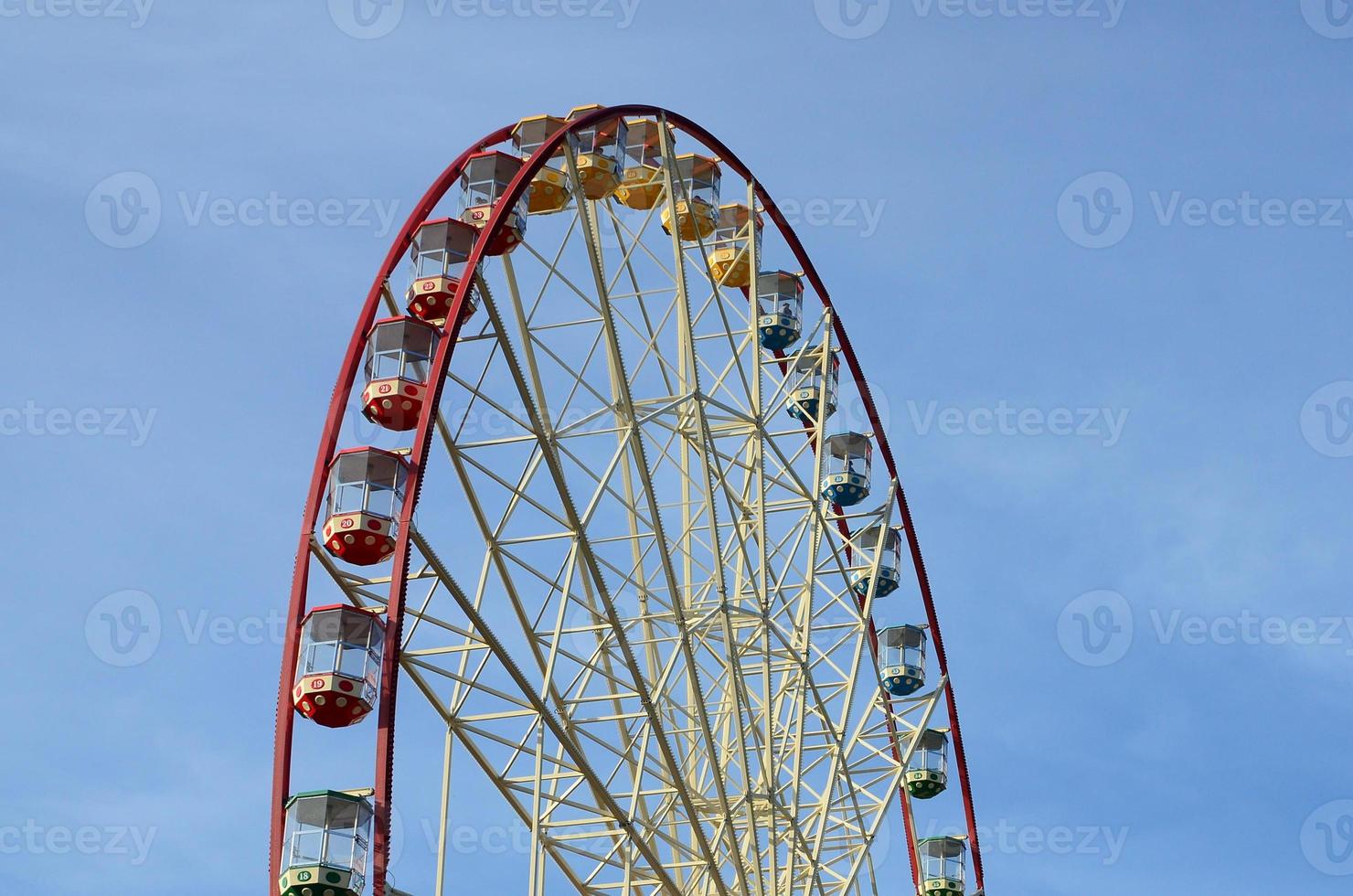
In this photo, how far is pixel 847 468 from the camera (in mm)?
42500

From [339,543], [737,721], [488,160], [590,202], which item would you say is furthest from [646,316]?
[339,543]

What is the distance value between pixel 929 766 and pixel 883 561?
4583 mm

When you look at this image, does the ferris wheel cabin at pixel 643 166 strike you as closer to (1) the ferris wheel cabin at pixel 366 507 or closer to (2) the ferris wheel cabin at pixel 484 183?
(2) the ferris wheel cabin at pixel 484 183

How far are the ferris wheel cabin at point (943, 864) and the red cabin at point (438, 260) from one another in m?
18.6

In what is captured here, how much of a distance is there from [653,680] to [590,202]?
8291mm

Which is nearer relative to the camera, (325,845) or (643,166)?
(325,845)

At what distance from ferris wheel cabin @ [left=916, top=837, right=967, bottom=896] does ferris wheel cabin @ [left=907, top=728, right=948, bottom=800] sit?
1.02 m

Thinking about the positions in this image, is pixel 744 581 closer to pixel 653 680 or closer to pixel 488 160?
pixel 653 680

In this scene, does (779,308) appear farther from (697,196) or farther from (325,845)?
(325,845)

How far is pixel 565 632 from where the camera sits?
3122 centimetres

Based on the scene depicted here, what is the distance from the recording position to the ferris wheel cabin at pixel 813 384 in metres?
41.8

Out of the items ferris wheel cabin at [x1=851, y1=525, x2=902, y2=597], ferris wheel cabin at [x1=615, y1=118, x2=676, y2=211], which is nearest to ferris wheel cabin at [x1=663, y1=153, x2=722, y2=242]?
ferris wheel cabin at [x1=615, y1=118, x2=676, y2=211]

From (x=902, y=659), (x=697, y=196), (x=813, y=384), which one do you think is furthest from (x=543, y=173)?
(x=902, y=659)

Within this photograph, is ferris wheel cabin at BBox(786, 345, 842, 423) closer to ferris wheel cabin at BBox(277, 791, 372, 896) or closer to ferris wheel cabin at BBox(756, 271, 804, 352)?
ferris wheel cabin at BBox(756, 271, 804, 352)
